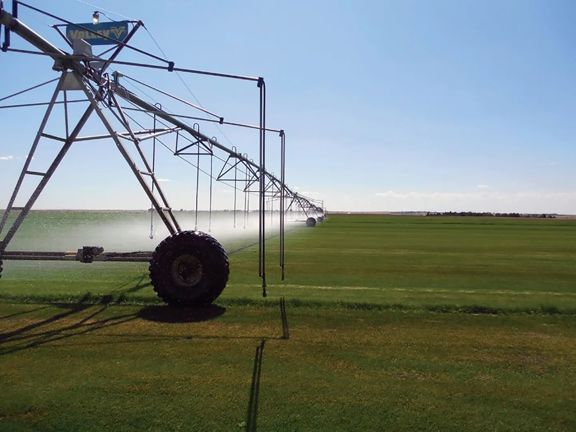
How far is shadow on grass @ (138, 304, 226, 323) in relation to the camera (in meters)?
7.31

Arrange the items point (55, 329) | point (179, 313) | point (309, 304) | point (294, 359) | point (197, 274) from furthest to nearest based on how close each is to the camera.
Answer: point (309, 304) < point (197, 274) < point (179, 313) < point (55, 329) < point (294, 359)

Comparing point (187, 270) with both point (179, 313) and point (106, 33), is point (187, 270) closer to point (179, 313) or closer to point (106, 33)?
point (179, 313)

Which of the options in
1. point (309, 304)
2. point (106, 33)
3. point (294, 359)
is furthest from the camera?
point (106, 33)

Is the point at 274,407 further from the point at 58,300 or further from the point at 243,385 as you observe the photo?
the point at 58,300

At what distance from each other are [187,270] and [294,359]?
345 centimetres

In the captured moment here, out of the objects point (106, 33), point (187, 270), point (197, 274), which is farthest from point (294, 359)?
point (106, 33)

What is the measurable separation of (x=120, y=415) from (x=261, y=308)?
4308 millimetres

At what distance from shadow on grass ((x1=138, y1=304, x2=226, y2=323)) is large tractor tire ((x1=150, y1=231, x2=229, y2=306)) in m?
0.13

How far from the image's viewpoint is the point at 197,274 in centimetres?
811

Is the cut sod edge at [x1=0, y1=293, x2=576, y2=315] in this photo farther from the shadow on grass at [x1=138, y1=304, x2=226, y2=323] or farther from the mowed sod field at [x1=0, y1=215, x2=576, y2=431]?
the shadow on grass at [x1=138, y1=304, x2=226, y2=323]

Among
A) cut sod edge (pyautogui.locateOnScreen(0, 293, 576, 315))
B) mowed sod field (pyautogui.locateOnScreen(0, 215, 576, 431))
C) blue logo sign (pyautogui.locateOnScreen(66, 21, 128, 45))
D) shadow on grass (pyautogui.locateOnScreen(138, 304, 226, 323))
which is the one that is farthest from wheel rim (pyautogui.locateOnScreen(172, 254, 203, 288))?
blue logo sign (pyautogui.locateOnScreen(66, 21, 128, 45))

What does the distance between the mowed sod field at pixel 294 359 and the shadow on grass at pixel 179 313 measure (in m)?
0.04

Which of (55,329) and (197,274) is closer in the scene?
(55,329)

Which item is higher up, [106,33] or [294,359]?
[106,33]
